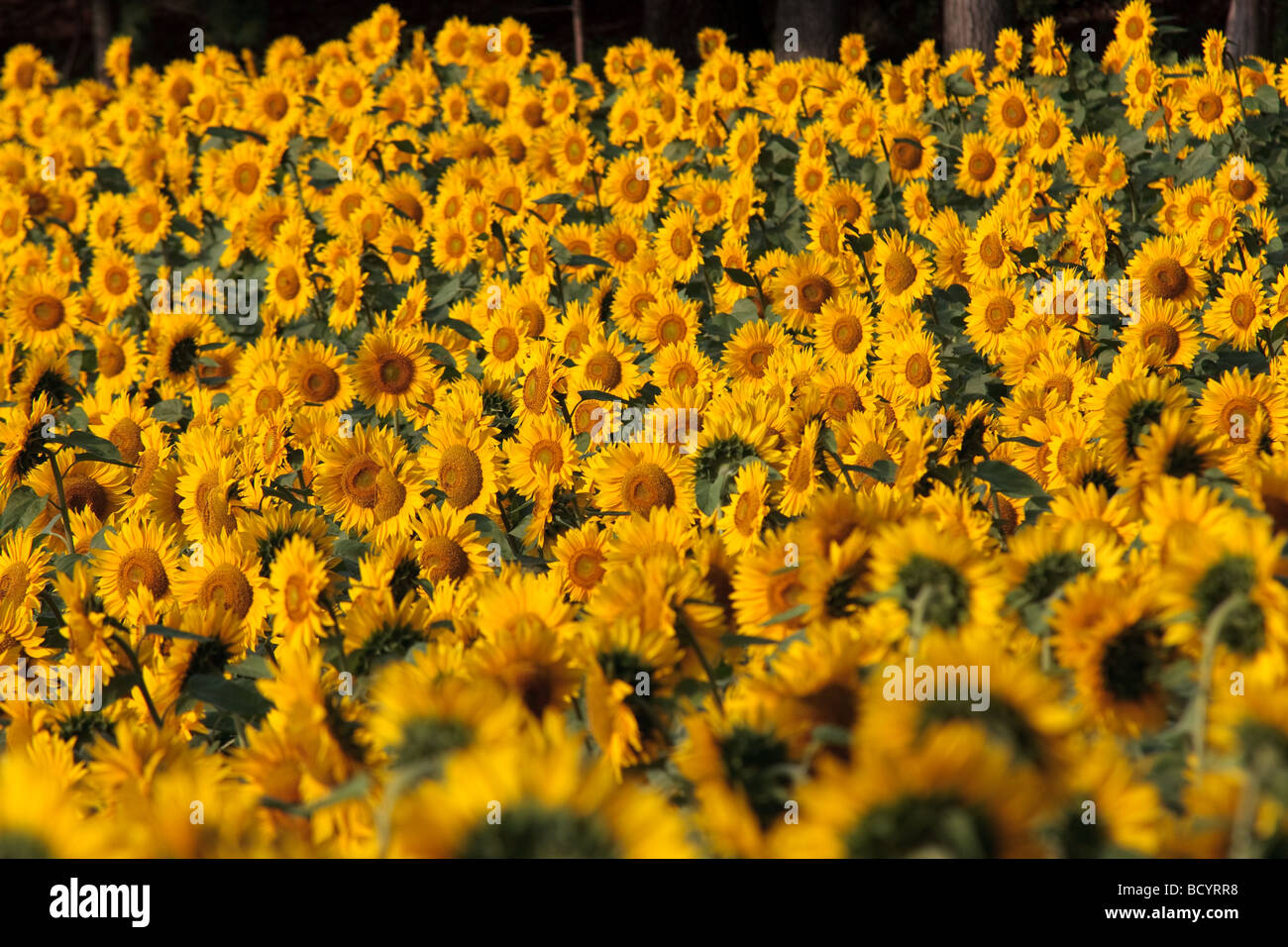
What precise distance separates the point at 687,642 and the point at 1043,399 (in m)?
1.69

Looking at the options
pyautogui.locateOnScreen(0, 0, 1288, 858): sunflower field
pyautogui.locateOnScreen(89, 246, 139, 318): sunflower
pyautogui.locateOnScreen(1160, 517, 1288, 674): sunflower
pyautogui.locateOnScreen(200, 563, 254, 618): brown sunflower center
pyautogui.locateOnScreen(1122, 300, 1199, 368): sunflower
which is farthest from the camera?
pyautogui.locateOnScreen(89, 246, 139, 318): sunflower

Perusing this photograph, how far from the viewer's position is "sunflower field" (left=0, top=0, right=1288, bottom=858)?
123 cm

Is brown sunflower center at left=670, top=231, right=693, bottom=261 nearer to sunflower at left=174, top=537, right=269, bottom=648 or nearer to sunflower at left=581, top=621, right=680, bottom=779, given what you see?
sunflower at left=174, top=537, right=269, bottom=648

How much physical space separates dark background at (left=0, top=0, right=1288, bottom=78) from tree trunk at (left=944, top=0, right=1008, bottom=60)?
0.08 meters

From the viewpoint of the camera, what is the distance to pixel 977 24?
7.59 meters

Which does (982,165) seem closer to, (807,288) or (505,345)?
(807,288)

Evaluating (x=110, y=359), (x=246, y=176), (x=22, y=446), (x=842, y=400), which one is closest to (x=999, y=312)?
(x=842, y=400)

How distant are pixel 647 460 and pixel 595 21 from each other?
55.7 feet

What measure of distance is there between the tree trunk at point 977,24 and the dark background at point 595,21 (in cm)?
8

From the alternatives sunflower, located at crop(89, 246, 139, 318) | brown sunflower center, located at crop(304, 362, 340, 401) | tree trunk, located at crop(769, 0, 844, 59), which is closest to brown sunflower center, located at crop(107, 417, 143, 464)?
brown sunflower center, located at crop(304, 362, 340, 401)

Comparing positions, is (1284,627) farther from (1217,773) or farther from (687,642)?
(687,642)

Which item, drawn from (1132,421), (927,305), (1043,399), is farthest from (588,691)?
(927,305)

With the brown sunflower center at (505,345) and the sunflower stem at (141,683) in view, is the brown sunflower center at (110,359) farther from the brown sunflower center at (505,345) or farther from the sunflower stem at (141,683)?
the sunflower stem at (141,683)

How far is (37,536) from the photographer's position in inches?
143
